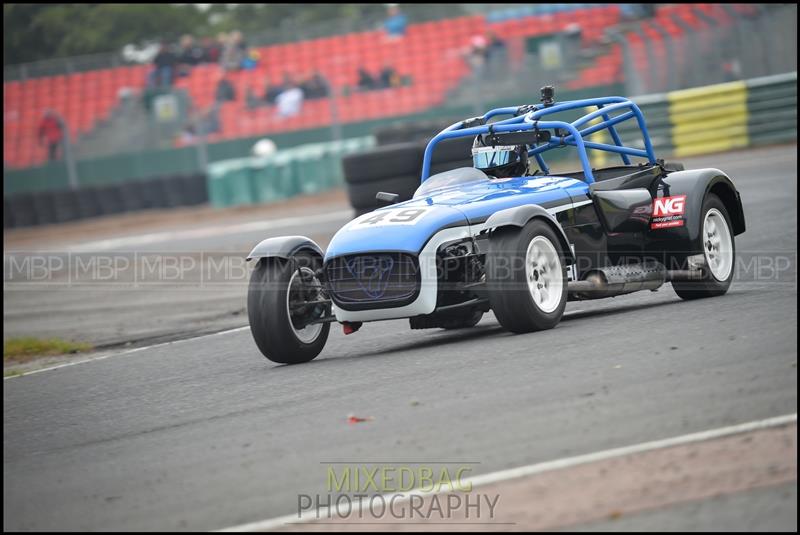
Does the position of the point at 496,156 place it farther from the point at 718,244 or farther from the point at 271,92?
the point at 271,92

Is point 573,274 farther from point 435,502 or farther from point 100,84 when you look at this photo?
point 100,84

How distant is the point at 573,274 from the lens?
27.1ft

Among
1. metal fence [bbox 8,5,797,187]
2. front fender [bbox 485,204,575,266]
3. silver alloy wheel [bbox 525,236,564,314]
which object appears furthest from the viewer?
metal fence [bbox 8,5,797,187]

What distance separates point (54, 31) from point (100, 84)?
11.7m

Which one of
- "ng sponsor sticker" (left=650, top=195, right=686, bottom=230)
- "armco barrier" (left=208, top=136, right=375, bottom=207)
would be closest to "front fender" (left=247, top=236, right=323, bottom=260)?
"ng sponsor sticker" (left=650, top=195, right=686, bottom=230)

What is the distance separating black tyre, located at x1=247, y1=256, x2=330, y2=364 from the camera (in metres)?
7.93

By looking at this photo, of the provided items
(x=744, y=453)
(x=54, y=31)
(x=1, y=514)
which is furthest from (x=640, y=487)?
(x=54, y=31)

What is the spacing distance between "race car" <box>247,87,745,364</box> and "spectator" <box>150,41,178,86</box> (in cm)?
2230

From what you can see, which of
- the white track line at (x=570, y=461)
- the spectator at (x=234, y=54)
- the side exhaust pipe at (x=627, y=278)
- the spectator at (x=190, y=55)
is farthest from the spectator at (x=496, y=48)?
the white track line at (x=570, y=461)

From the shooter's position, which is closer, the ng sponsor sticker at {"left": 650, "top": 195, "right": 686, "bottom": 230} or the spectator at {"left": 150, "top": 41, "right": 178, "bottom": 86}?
the ng sponsor sticker at {"left": 650, "top": 195, "right": 686, "bottom": 230}

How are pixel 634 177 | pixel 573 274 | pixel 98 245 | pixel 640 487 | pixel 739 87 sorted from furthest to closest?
pixel 739 87 → pixel 98 245 → pixel 634 177 → pixel 573 274 → pixel 640 487

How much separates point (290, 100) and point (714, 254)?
21.5m

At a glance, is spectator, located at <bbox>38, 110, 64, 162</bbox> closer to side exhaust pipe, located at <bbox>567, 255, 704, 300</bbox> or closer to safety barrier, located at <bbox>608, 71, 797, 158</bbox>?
safety barrier, located at <bbox>608, 71, 797, 158</bbox>

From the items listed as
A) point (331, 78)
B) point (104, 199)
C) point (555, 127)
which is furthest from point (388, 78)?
point (555, 127)
